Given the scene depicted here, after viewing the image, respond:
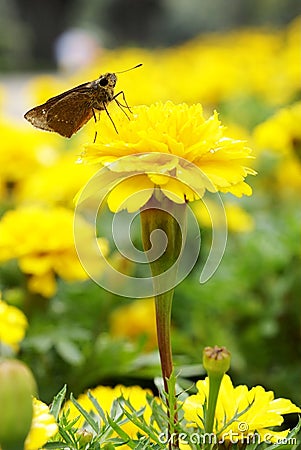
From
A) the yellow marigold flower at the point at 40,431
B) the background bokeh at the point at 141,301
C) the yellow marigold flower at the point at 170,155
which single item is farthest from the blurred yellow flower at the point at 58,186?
the yellow marigold flower at the point at 40,431

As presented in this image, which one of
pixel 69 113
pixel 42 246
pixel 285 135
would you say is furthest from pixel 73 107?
pixel 285 135

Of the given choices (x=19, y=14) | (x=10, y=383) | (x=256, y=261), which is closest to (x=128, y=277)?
(x=256, y=261)

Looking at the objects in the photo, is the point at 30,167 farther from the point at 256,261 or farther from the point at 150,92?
the point at 150,92

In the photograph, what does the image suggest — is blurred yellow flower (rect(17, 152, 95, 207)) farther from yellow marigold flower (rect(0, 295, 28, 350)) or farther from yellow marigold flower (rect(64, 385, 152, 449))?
yellow marigold flower (rect(64, 385, 152, 449))

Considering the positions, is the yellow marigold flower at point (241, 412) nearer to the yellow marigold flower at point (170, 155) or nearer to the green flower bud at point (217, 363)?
the green flower bud at point (217, 363)

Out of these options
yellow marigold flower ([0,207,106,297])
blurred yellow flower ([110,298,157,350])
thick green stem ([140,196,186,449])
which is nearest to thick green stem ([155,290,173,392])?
thick green stem ([140,196,186,449])

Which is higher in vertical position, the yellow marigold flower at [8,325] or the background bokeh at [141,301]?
the background bokeh at [141,301]

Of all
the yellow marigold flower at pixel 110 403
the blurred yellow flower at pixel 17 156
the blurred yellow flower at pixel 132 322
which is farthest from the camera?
the blurred yellow flower at pixel 17 156
